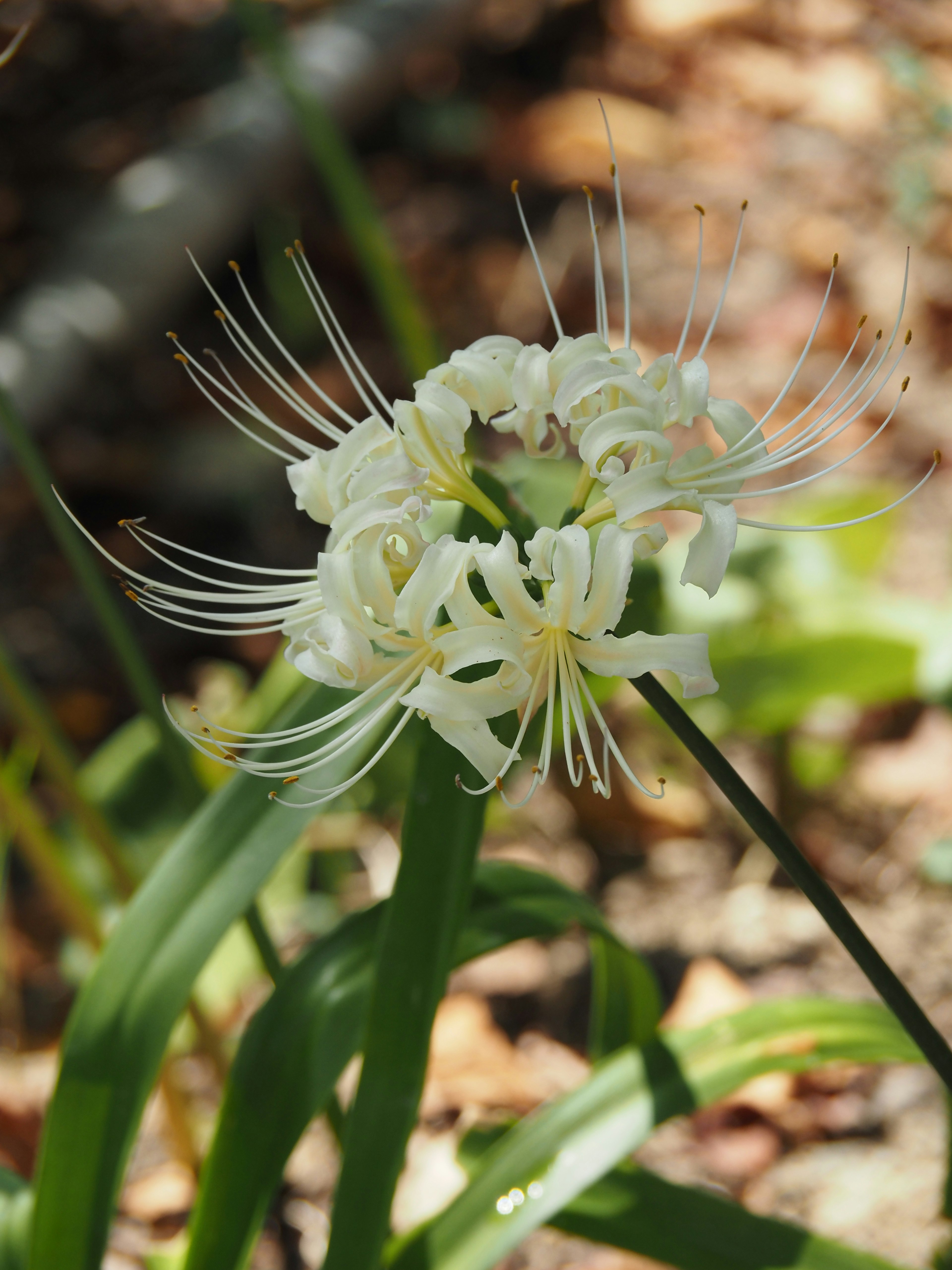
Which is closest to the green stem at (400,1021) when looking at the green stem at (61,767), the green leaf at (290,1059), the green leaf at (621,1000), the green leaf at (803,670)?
the green leaf at (290,1059)

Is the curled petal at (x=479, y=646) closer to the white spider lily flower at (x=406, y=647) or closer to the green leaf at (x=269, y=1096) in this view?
the white spider lily flower at (x=406, y=647)

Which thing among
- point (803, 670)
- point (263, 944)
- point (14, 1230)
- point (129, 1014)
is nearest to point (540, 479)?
point (803, 670)

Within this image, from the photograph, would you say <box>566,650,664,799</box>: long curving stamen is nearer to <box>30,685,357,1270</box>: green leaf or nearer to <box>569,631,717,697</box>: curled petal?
<box>569,631,717,697</box>: curled petal

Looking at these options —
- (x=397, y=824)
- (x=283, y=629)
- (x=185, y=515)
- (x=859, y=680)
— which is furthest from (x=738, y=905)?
(x=185, y=515)

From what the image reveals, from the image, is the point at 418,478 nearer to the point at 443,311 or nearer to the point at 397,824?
the point at 397,824

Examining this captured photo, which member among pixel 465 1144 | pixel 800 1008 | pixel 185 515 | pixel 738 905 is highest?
pixel 185 515

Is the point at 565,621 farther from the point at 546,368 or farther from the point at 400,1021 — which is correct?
the point at 400,1021
